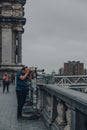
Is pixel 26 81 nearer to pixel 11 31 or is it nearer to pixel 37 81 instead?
pixel 37 81

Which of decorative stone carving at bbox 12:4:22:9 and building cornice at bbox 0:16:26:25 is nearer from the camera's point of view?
building cornice at bbox 0:16:26:25

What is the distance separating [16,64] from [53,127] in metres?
74.5

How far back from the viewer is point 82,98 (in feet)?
23.0

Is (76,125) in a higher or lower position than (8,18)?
lower

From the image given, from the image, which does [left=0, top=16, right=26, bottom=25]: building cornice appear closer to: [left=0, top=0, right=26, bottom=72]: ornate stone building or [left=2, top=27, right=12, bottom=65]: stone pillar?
[left=0, top=0, right=26, bottom=72]: ornate stone building

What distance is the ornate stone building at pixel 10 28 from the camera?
284 feet

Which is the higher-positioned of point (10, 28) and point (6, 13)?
point (6, 13)

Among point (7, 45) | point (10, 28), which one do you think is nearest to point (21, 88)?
point (7, 45)

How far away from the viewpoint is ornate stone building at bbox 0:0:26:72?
86.7m

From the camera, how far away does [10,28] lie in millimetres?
87625

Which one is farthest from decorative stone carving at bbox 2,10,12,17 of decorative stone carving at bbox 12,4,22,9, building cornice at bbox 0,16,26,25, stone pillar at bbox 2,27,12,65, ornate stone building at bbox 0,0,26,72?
stone pillar at bbox 2,27,12,65

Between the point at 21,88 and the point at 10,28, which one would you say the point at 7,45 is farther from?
the point at 21,88

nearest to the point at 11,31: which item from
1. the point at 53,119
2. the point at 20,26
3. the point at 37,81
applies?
the point at 20,26

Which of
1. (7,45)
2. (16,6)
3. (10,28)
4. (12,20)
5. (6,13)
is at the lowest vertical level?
(7,45)
